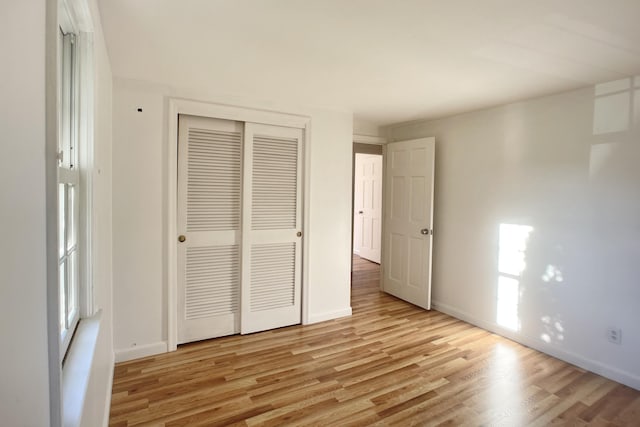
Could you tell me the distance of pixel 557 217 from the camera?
287 cm

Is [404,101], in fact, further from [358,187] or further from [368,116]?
[358,187]

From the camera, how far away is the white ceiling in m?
1.64

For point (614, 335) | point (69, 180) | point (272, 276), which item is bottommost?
point (614, 335)

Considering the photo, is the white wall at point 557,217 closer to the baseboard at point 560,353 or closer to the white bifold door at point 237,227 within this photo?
the baseboard at point 560,353

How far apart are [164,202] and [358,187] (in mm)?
4910

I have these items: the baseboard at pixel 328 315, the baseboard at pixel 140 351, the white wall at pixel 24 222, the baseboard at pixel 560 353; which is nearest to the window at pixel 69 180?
the white wall at pixel 24 222

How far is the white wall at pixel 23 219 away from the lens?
0.51 m

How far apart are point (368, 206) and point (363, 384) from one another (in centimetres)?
476

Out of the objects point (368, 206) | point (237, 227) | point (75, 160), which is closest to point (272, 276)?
point (237, 227)

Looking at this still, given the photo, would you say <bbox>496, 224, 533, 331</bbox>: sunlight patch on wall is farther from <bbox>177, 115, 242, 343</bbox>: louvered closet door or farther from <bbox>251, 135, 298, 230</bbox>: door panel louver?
<bbox>177, 115, 242, 343</bbox>: louvered closet door

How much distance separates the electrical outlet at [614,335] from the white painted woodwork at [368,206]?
13.4 feet

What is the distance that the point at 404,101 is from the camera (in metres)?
3.24

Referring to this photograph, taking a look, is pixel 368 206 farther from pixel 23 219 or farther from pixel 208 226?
pixel 23 219

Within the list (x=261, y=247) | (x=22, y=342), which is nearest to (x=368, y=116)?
(x=261, y=247)
